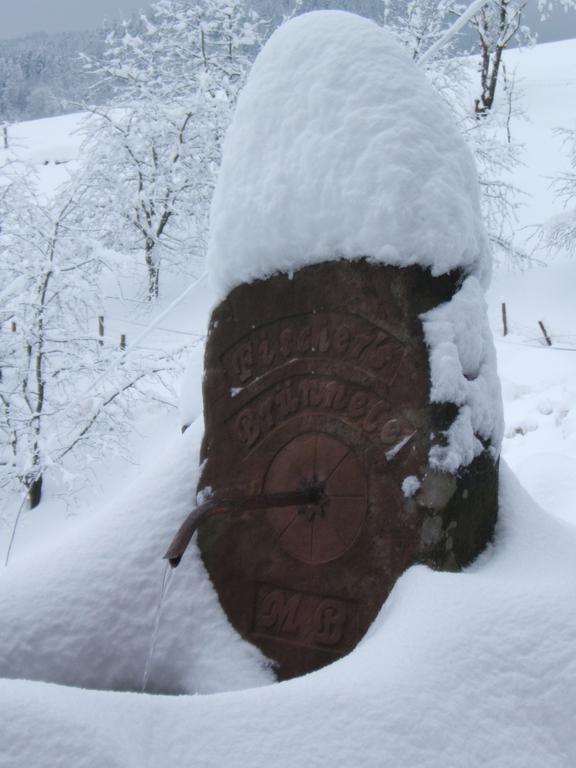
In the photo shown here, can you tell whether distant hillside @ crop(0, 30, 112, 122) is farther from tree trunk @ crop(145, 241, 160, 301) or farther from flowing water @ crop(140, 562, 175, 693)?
flowing water @ crop(140, 562, 175, 693)

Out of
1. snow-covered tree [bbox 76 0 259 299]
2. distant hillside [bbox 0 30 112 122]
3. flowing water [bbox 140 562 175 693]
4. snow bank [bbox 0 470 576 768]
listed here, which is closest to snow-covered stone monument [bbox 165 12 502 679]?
flowing water [bbox 140 562 175 693]

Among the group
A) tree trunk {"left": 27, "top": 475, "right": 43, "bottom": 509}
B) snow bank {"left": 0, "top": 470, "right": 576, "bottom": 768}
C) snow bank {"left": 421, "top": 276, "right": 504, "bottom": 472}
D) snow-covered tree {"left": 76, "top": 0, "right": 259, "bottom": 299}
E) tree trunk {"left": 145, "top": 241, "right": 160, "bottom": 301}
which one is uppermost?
snow bank {"left": 421, "top": 276, "right": 504, "bottom": 472}

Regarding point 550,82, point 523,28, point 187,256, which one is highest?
point 523,28

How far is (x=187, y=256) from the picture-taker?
16953 mm

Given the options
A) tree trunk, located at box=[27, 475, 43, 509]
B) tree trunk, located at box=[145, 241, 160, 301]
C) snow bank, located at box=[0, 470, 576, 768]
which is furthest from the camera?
tree trunk, located at box=[145, 241, 160, 301]

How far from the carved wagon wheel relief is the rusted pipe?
1 cm

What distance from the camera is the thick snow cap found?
2.10m

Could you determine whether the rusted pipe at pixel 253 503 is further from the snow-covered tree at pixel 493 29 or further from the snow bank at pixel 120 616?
the snow-covered tree at pixel 493 29

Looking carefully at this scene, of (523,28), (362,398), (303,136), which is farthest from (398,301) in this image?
(523,28)

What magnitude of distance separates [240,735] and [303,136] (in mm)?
1666

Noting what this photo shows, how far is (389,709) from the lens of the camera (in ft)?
4.34

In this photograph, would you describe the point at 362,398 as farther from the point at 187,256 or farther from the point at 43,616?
the point at 187,256

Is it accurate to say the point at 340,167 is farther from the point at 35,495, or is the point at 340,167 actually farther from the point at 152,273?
the point at 152,273

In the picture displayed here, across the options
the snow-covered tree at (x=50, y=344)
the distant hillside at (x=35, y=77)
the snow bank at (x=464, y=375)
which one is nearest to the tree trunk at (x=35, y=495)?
the snow-covered tree at (x=50, y=344)
